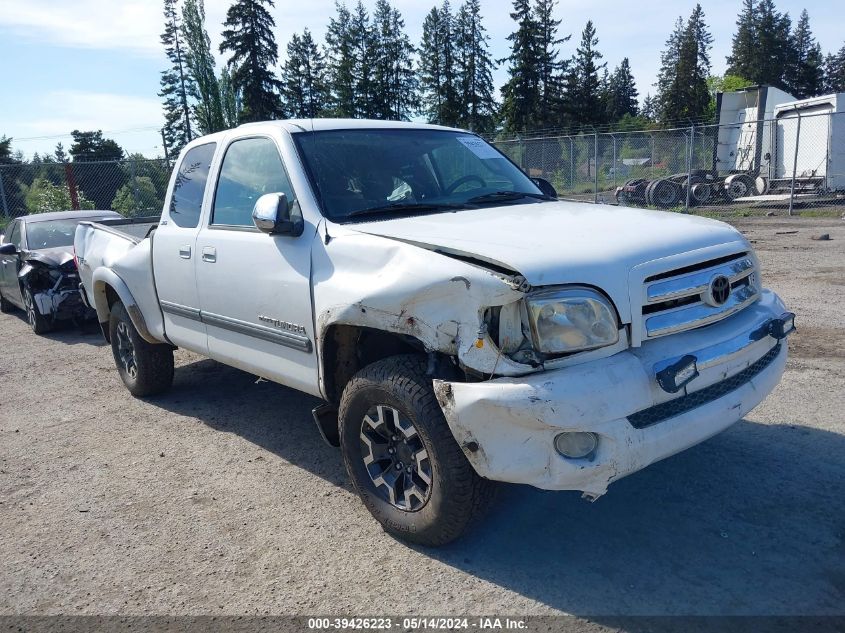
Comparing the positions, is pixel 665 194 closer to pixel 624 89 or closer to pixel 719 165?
pixel 719 165

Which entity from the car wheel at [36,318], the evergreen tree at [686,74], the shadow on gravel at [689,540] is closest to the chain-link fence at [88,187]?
the car wheel at [36,318]

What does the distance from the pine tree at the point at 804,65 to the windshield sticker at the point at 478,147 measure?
84.5 meters

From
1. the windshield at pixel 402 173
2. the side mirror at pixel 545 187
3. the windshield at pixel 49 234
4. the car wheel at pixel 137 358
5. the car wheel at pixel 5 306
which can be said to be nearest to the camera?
the windshield at pixel 402 173

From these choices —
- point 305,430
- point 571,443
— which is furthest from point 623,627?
point 305,430

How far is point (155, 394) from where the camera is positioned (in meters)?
5.90

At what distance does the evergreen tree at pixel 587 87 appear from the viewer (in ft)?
208

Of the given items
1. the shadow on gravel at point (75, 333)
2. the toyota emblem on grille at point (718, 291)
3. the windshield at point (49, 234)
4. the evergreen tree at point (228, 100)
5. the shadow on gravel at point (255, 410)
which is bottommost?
the shadow on gravel at point (75, 333)

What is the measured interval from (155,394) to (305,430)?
1.70 m

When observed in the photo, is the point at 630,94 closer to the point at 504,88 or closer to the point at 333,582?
the point at 504,88

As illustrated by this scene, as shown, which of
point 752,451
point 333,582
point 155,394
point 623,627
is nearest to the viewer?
point 623,627

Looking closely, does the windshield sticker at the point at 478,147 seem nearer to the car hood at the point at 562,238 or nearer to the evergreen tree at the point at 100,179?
the car hood at the point at 562,238

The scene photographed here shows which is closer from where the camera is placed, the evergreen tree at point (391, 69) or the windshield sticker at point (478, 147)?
the windshield sticker at point (478, 147)

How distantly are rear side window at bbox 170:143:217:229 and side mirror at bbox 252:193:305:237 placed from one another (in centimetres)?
122

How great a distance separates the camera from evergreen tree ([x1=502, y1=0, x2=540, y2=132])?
198 ft
